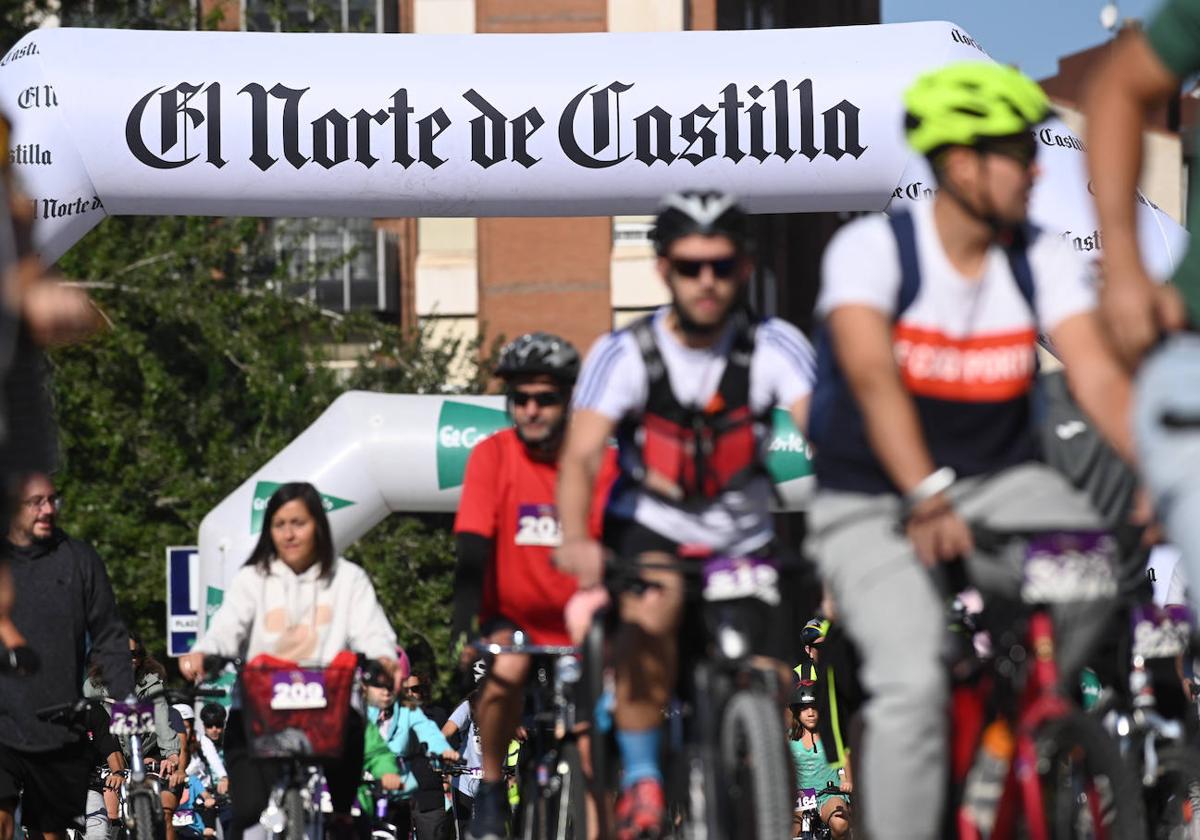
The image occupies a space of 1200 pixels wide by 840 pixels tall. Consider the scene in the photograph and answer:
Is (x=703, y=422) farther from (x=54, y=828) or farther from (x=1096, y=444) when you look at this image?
(x=54, y=828)

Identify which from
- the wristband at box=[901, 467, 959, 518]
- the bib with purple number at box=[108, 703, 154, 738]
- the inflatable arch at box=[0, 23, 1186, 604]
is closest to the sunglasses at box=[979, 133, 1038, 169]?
the wristband at box=[901, 467, 959, 518]

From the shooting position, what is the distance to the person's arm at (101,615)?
12.0 m

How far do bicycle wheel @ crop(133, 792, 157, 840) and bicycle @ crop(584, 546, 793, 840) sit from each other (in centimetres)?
423

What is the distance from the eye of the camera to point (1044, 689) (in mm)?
6090

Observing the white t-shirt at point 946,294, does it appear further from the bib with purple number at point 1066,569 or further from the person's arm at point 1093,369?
the bib with purple number at point 1066,569

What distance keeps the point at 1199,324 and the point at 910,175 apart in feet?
30.6

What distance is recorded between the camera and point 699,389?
769 cm

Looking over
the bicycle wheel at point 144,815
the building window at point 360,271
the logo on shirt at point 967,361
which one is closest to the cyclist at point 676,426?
the logo on shirt at point 967,361

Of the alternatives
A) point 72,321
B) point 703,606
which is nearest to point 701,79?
point 703,606

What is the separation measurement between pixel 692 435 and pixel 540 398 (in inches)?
79.9

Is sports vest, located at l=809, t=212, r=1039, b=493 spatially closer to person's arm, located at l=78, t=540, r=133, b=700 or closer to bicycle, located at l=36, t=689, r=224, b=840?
bicycle, located at l=36, t=689, r=224, b=840

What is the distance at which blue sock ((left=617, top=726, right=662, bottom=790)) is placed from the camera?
24.8ft

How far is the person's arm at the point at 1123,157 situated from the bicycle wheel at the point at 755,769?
1765 mm

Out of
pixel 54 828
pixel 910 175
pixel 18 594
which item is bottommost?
pixel 54 828
